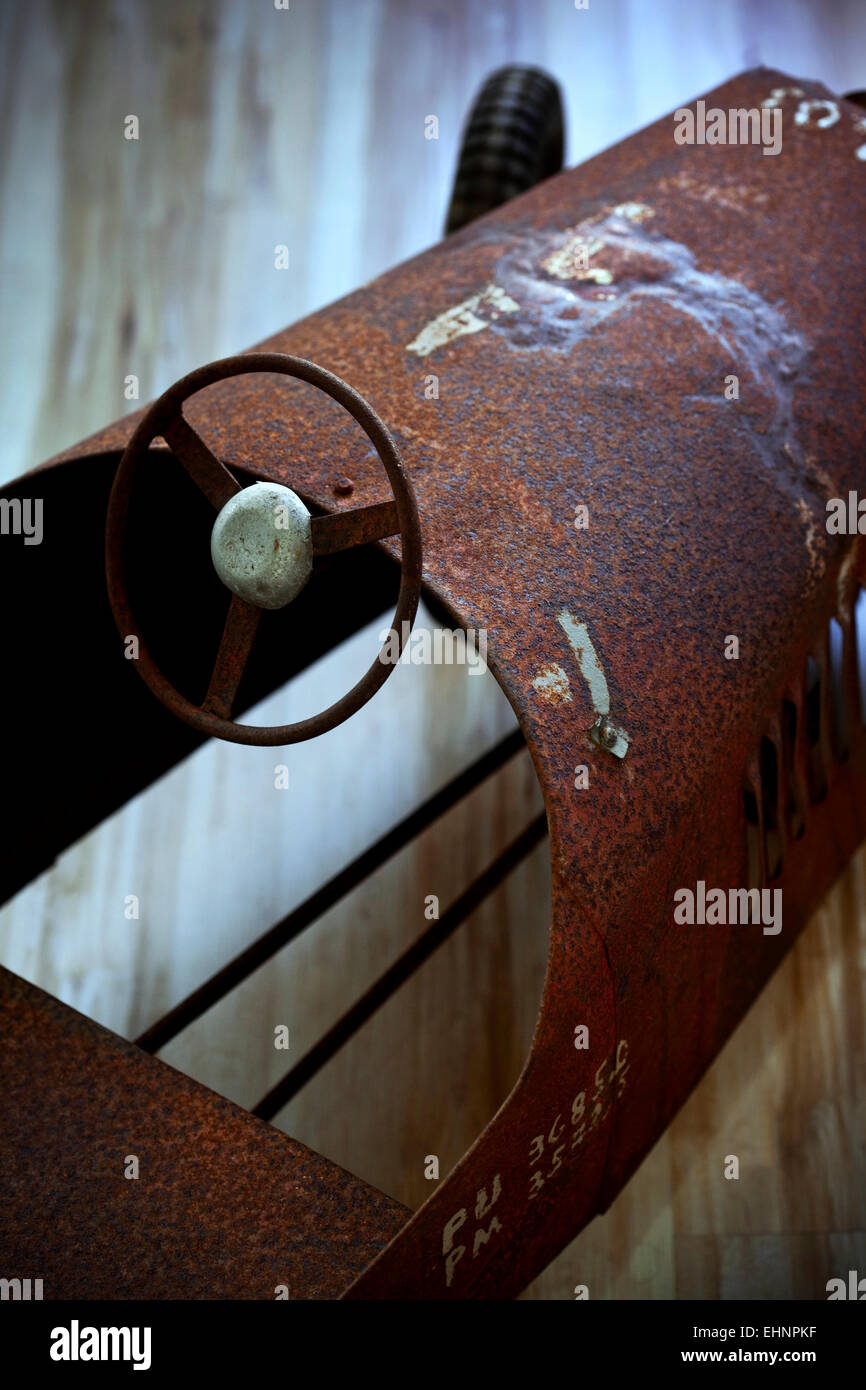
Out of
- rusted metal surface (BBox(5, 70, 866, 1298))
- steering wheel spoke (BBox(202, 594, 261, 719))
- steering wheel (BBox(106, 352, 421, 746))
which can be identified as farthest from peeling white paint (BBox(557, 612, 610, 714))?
steering wheel spoke (BBox(202, 594, 261, 719))

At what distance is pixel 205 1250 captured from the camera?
1571 millimetres

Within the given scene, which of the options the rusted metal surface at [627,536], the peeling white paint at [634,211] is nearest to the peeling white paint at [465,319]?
the rusted metal surface at [627,536]

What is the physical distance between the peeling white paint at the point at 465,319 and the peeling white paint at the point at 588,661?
495mm

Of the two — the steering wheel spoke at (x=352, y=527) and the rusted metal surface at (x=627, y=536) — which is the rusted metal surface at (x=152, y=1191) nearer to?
the rusted metal surface at (x=627, y=536)

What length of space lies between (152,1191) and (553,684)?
805 millimetres

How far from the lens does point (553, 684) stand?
57.4 inches

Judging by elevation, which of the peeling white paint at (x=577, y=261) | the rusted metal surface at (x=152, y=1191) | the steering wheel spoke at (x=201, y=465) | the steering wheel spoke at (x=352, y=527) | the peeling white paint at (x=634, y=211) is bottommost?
the rusted metal surface at (x=152, y=1191)

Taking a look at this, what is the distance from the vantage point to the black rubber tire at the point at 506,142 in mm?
2791

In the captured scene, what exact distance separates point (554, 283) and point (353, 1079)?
1369 mm

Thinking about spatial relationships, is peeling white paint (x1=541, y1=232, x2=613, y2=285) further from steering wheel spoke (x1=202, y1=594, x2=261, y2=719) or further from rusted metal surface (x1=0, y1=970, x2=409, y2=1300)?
rusted metal surface (x1=0, y1=970, x2=409, y2=1300)

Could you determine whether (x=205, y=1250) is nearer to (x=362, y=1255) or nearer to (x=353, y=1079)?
(x=362, y=1255)

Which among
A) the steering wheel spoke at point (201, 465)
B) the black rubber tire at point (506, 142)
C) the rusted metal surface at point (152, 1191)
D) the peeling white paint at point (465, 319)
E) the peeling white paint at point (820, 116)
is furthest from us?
the black rubber tire at point (506, 142)

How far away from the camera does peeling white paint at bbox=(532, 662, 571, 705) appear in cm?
145
